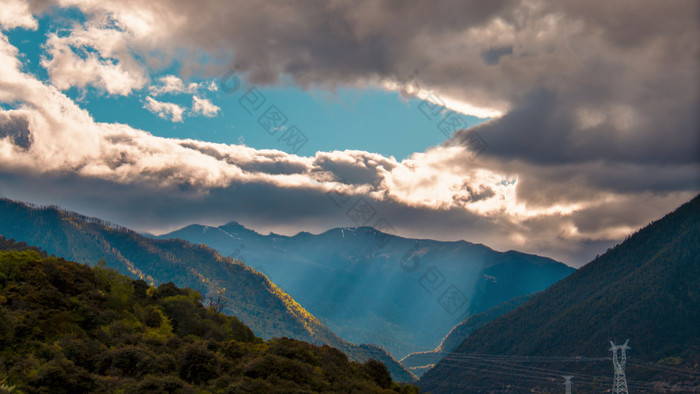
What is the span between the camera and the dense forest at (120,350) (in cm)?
7156

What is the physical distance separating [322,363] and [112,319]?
1568 inches

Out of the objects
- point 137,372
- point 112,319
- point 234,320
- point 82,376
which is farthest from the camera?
point 234,320

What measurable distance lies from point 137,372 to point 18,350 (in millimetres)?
18785

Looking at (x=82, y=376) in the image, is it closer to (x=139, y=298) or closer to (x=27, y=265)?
(x=27, y=265)

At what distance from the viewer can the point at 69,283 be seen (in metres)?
112

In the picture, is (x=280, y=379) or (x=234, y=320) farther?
(x=234, y=320)

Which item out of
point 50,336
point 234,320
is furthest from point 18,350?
point 234,320

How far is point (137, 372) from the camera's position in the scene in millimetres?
78000

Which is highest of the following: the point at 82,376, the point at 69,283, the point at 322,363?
the point at 69,283

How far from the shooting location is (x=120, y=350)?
264 ft

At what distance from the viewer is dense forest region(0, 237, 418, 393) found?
71.6 m

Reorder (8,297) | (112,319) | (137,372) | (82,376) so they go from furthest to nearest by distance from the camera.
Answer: (112,319) < (8,297) < (137,372) < (82,376)

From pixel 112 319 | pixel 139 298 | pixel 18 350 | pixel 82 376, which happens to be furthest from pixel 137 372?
pixel 139 298

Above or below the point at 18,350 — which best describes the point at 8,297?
above
